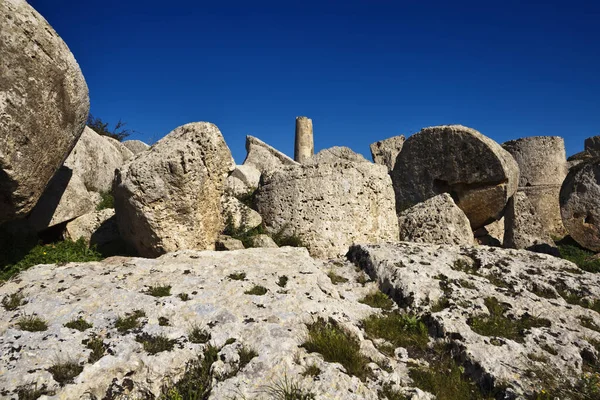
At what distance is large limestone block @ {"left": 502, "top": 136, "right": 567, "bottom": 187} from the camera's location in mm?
17969

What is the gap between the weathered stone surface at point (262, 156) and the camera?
18045mm

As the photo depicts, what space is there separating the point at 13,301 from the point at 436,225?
7.61 meters

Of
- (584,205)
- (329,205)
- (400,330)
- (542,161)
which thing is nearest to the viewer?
(400,330)

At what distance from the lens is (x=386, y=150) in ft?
71.1

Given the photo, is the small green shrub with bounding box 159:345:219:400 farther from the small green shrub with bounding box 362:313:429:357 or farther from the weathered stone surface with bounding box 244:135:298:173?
the weathered stone surface with bounding box 244:135:298:173

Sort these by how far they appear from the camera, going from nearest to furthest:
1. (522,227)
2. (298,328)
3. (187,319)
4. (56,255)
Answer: (298,328) < (187,319) < (56,255) < (522,227)

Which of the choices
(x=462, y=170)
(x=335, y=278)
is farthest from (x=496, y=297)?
(x=462, y=170)

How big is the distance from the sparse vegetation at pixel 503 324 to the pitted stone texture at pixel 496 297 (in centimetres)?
6

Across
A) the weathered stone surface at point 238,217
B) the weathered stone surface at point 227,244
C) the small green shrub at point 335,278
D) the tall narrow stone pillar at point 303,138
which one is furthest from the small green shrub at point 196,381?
the tall narrow stone pillar at point 303,138

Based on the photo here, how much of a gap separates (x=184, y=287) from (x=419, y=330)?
276 cm

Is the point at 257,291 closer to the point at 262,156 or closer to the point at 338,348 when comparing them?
the point at 338,348

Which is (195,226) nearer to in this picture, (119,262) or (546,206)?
(119,262)

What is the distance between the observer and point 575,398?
10.6 ft

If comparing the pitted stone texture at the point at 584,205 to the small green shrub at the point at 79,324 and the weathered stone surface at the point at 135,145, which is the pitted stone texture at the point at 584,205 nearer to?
the small green shrub at the point at 79,324
